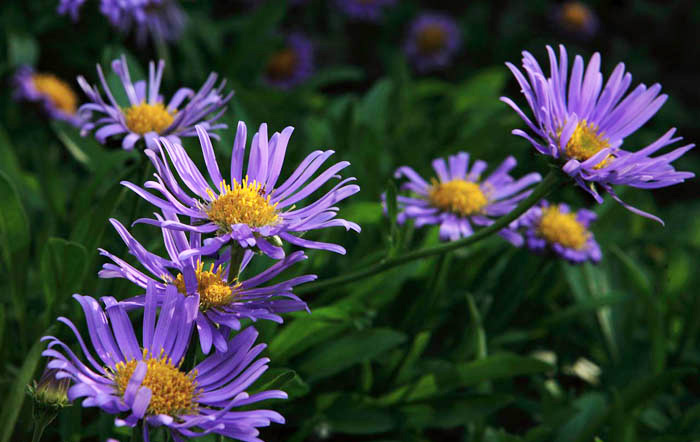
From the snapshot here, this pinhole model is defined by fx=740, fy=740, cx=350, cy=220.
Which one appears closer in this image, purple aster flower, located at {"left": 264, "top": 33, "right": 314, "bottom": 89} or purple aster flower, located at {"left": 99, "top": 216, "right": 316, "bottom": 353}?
purple aster flower, located at {"left": 99, "top": 216, "right": 316, "bottom": 353}

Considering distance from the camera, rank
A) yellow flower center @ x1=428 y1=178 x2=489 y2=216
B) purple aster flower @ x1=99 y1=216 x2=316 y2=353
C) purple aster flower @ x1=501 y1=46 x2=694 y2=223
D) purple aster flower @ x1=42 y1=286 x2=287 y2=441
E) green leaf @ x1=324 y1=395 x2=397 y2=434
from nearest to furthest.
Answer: purple aster flower @ x1=42 y1=286 x2=287 y2=441 < purple aster flower @ x1=99 y1=216 x2=316 y2=353 < purple aster flower @ x1=501 y1=46 x2=694 y2=223 < green leaf @ x1=324 y1=395 x2=397 y2=434 < yellow flower center @ x1=428 y1=178 x2=489 y2=216

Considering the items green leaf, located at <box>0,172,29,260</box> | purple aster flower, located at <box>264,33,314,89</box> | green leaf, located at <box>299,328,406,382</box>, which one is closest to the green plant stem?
green leaf, located at <box>299,328,406,382</box>

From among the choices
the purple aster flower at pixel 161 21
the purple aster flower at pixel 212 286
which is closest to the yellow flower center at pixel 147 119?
the purple aster flower at pixel 212 286

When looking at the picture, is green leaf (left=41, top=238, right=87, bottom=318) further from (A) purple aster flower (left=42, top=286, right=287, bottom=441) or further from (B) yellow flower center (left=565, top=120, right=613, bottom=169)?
(B) yellow flower center (left=565, top=120, right=613, bottom=169)

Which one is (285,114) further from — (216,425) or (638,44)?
(638,44)

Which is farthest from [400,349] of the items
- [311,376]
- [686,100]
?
[686,100]

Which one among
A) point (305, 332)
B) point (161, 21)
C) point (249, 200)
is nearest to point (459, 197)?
point (305, 332)

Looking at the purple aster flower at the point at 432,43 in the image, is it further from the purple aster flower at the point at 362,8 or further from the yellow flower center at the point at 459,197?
the yellow flower center at the point at 459,197
